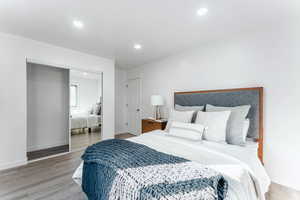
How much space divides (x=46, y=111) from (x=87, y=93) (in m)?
1.15

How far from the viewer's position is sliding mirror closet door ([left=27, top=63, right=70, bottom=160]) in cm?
342

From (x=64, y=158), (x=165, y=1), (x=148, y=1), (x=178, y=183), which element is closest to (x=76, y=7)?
(x=148, y=1)

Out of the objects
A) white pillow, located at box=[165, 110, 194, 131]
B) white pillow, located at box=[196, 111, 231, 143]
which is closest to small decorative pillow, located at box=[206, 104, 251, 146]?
white pillow, located at box=[196, 111, 231, 143]

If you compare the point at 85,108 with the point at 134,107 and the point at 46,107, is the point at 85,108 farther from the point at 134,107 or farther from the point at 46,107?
the point at 134,107

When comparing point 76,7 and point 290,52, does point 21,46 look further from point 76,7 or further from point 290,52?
point 290,52

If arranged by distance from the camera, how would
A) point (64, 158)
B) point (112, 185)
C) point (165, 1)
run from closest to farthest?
point (112, 185) → point (165, 1) → point (64, 158)

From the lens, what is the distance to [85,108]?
379 centimetres

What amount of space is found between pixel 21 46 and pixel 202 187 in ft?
12.3

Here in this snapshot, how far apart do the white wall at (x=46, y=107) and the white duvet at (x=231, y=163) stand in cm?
259

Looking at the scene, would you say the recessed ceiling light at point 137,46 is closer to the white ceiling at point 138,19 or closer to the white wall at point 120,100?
the white ceiling at point 138,19

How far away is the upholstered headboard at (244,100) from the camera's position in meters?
2.19

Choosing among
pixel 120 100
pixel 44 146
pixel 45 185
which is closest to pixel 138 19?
pixel 45 185

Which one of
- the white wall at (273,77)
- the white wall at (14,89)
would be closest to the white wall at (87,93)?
the white wall at (14,89)

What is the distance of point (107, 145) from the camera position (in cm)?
179
